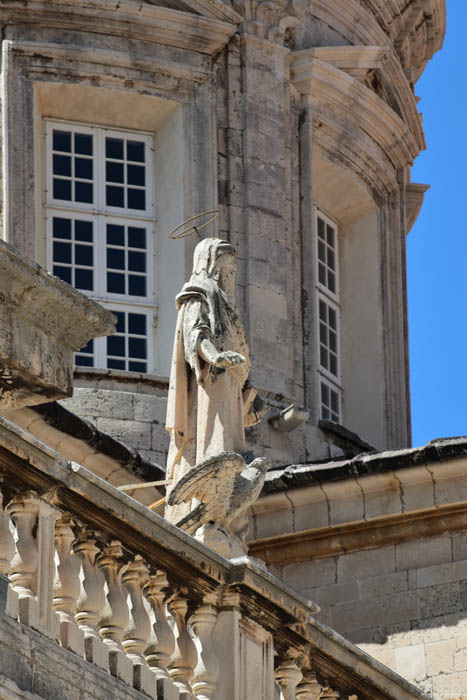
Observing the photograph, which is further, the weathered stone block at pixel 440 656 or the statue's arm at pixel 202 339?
the weathered stone block at pixel 440 656

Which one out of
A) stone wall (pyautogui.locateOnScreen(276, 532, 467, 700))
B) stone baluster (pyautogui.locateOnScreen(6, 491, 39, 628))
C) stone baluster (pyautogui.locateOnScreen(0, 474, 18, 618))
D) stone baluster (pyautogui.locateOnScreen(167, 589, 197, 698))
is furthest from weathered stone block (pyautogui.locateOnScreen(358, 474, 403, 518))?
stone baluster (pyautogui.locateOnScreen(0, 474, 18, 618))

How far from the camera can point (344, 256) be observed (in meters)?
22.6

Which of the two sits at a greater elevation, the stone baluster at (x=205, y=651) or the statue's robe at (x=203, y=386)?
the statue's robe at (x=203, y=386)

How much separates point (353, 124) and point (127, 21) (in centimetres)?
254

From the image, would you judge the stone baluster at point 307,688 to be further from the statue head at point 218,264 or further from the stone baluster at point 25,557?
the statue head at point 218,264

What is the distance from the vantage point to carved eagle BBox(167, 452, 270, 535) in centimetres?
1295

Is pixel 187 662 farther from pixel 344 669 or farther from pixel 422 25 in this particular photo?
pixel 422 25

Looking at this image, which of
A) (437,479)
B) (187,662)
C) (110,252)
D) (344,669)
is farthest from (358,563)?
(187,662)

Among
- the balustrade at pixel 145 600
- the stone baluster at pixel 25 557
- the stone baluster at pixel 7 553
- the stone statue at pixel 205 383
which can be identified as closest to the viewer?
the stone baluster at pixel 7 553

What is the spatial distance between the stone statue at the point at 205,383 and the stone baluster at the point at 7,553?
540cm

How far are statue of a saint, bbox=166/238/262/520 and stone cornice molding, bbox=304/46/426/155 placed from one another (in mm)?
7305

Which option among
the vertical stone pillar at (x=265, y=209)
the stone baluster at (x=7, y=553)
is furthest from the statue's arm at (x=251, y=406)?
the stone baluster at (x=7, y=553)

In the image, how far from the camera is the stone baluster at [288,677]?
10742 millimetres

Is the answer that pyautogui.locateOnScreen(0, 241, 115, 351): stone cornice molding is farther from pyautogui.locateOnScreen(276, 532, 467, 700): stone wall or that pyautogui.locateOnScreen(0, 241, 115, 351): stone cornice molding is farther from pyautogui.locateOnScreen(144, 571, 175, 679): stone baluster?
pyautogui.locateOnScreen(276, 532, 467, 700): stone wall
